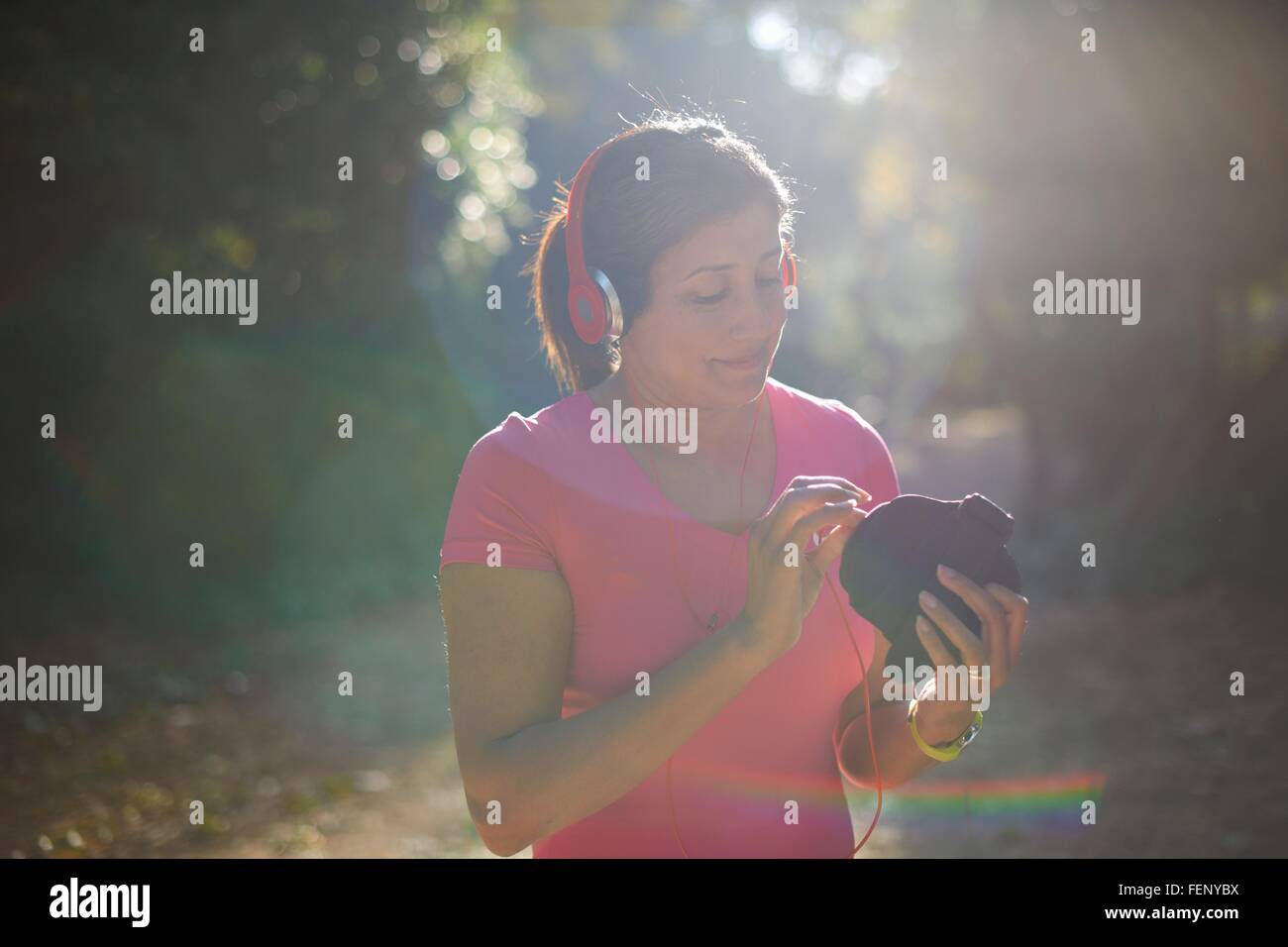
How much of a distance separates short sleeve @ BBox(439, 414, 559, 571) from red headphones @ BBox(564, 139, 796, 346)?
0.34 metres

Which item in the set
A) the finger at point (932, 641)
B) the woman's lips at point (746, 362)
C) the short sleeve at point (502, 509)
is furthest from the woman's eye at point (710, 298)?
the finger at point (932, 641)

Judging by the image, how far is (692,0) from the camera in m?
15.2

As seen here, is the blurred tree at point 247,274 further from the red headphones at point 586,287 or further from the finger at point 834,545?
the finger at point 834,545

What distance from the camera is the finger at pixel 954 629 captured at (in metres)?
2.08

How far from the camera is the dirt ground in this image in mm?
6332

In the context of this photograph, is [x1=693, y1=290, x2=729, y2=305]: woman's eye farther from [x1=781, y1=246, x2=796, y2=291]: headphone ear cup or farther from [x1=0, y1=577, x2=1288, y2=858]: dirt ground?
[x1=0, y1=577, x2=1288, y2=858]: dirt ground

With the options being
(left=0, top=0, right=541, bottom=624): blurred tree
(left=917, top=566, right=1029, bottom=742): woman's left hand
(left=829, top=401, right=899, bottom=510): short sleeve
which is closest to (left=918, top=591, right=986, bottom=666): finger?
(left=917, top=566, right=1029, bottom=742): woman's left hand

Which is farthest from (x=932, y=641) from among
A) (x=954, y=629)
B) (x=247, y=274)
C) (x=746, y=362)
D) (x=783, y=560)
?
(x=247, y=274)

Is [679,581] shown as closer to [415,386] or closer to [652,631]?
[652,631]

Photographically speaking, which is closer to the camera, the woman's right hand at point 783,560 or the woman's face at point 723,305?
the woman's right hand at point 783,560
